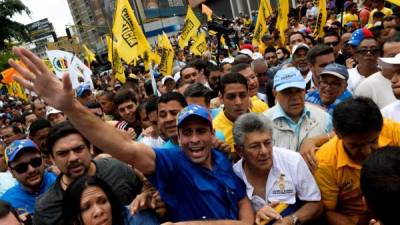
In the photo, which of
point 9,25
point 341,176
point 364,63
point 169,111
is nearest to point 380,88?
point 364,63

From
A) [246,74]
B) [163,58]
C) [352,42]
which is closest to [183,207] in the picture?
[246,74]

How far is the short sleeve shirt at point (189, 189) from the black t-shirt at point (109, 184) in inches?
32.2

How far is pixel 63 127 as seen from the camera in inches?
128

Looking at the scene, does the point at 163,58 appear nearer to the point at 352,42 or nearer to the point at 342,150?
the point at 352,42

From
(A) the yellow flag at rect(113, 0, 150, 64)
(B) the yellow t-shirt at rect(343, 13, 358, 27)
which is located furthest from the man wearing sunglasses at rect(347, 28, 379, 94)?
(B) the yellow t-shirt at rect(343, 13, 358, 27)

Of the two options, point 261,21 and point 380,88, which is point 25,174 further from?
point 261,21

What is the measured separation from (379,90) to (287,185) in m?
1.61

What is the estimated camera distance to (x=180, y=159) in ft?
8.03

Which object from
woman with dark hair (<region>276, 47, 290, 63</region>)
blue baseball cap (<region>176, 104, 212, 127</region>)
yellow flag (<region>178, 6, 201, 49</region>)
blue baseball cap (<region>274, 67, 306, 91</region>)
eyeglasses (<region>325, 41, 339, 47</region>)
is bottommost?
woman with dark hair (<region>276, 47, 290, 63</region>)

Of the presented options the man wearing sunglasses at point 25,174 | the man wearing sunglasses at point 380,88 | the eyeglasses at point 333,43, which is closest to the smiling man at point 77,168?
the man wearing sunglasses at point 25,174

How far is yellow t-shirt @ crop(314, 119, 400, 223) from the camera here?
252 cm

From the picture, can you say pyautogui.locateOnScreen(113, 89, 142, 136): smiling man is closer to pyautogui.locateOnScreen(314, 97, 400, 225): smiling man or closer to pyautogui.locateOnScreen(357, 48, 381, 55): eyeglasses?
pyautogui.locateOnScreen(357, 48, 381, 55): eyeglasses

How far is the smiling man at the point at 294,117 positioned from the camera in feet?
10.5

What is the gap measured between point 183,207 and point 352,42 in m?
3.36
